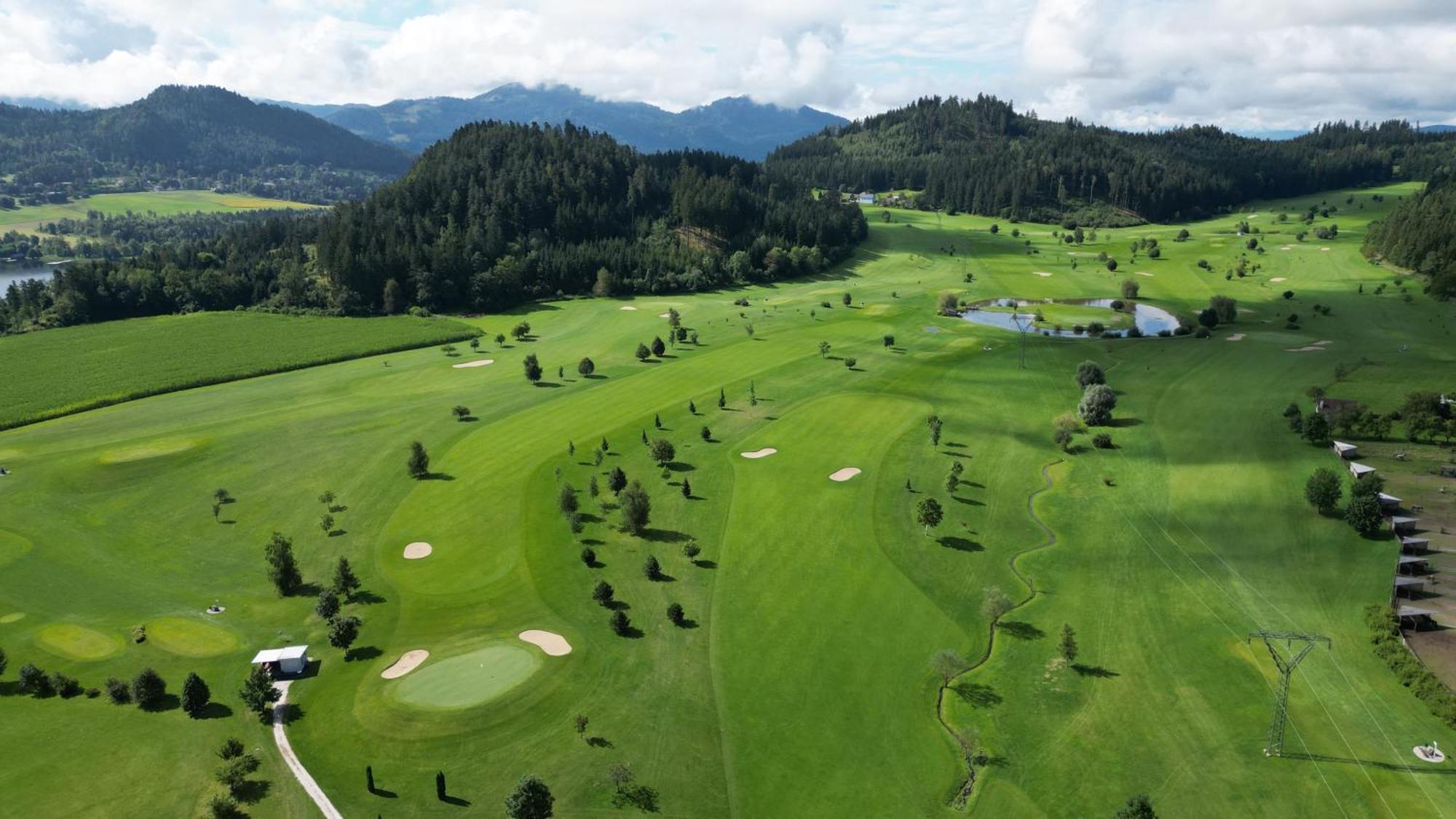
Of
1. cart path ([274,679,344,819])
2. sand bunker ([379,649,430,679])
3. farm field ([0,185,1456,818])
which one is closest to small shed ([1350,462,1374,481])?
farm field ([0,185,1456,818])

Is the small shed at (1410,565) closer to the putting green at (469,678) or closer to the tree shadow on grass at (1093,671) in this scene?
the tree shadow on grass at (1093,671)

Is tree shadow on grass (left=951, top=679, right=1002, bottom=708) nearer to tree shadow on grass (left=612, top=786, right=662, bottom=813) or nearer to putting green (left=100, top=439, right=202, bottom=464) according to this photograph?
tree shadow on grass (left=612, top=786, right=662, bottom=813)

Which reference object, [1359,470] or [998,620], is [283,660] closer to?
[998,620]

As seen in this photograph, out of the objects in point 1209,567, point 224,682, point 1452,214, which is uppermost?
point 1452,214

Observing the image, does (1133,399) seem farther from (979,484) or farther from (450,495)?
(450,495)

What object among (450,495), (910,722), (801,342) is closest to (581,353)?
(801,342)

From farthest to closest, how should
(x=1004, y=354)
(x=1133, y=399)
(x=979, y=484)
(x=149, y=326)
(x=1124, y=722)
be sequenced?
(x=149, y=326) → (x=1004, y=354) → (x=1133, y=399) → (x=979, y=484) → (x=1124, y=722)
